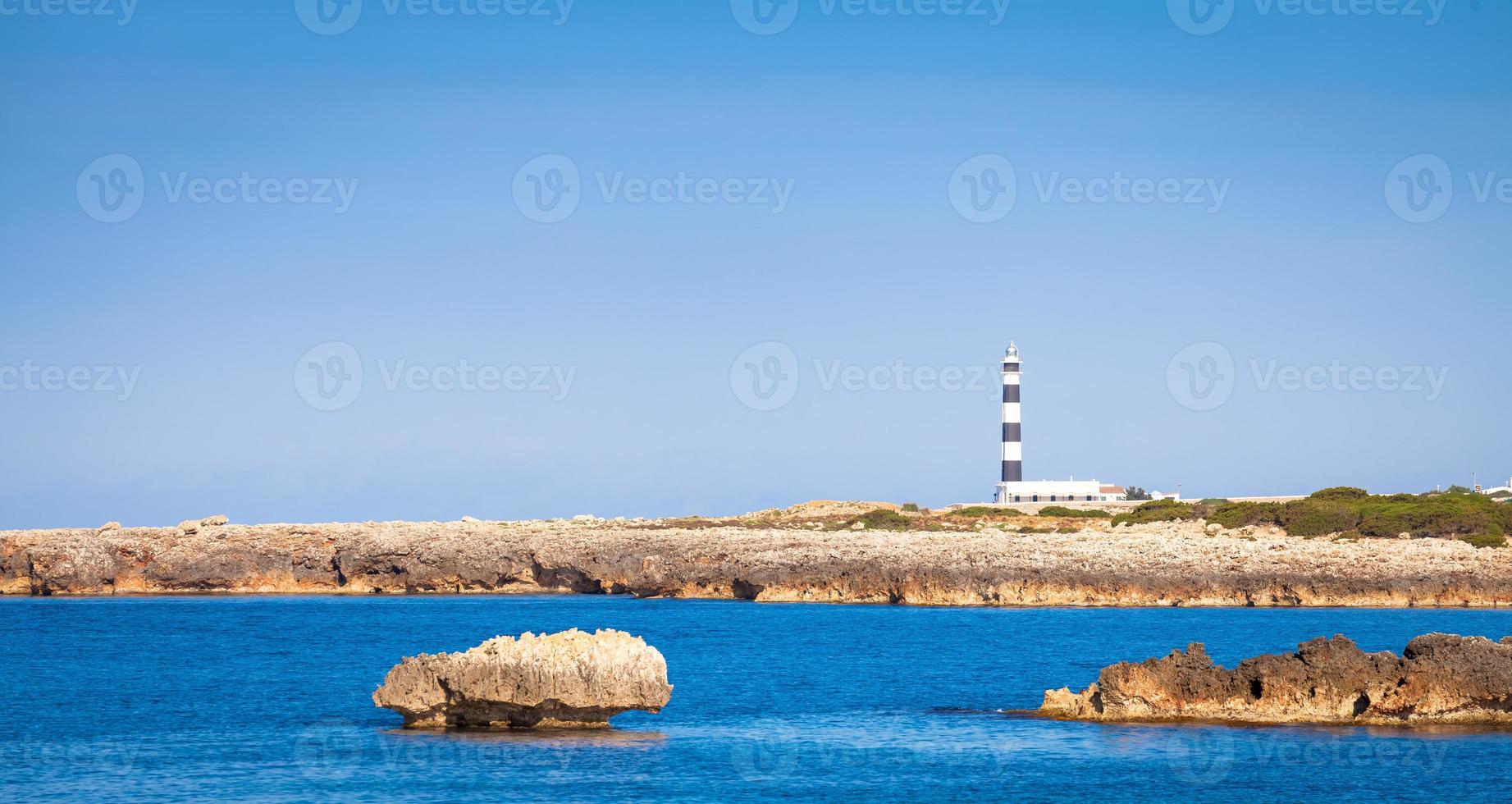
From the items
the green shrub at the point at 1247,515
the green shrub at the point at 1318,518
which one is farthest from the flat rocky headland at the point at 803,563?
the green shrub at the point at 1318,518

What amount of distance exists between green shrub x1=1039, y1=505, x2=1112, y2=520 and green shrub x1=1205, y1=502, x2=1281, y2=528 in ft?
24.9

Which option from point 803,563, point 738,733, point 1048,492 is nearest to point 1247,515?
point 803,563

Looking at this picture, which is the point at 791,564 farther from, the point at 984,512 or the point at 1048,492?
the point at 1048,492

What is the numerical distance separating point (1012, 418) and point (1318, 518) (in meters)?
44.3

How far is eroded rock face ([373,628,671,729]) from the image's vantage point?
2958cm

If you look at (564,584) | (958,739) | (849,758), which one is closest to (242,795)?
(849,758)

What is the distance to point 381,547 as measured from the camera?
→ 83.4 m

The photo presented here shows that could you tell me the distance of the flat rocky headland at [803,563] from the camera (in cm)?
6762

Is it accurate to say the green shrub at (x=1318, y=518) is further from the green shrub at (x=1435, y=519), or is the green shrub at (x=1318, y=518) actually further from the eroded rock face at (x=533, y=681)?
the eroded rock face at (x=533, y=681)

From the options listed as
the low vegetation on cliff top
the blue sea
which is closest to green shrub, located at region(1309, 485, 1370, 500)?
the low vegetation on cliff top

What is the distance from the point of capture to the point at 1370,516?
84062mm

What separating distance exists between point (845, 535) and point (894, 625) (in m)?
23.2

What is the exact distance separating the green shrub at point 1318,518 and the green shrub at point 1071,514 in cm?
1247

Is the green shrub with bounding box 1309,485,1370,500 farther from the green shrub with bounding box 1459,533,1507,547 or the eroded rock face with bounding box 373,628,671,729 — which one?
the eroded rock face with bounding box 373,628,671,729
